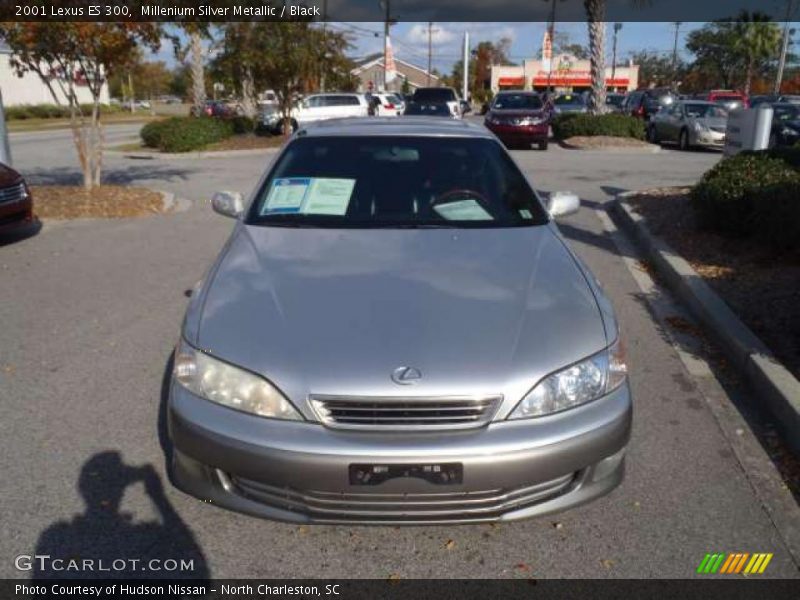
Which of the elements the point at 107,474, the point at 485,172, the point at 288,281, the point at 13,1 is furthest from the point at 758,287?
the point at 13,1

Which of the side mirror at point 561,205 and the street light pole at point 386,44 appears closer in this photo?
the side mirror at point 561,205

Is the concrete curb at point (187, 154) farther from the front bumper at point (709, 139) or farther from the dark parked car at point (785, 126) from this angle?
the dark parked car at point (785, 126)

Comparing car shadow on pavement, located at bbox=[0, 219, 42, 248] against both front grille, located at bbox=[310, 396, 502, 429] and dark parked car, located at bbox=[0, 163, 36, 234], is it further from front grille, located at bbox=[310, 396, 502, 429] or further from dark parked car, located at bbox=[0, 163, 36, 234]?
front grille, located at bbox=[310, 396, 502, 429]

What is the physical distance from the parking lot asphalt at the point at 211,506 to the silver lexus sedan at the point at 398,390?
12.3 inches

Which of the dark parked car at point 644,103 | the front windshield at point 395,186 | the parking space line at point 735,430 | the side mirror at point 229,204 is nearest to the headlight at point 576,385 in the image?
the parking space line at point 735,430

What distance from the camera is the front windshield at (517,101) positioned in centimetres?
2208

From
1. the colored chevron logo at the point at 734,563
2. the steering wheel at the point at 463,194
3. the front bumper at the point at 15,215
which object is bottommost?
the colored chevron logo at the point at 734,563

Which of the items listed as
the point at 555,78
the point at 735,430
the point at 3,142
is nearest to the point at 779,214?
the point at 735,430

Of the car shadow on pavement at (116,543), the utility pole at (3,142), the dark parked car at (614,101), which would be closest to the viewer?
the car shadow on pavement at (116,543)

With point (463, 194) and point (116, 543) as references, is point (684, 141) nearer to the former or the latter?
point (463, 194)

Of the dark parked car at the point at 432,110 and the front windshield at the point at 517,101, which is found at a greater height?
the front windshield at the point at 517,101

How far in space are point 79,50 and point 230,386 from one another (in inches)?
391

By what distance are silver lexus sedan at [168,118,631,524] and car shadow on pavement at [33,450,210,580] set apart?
294 millimetres

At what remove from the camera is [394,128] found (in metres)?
4.66
